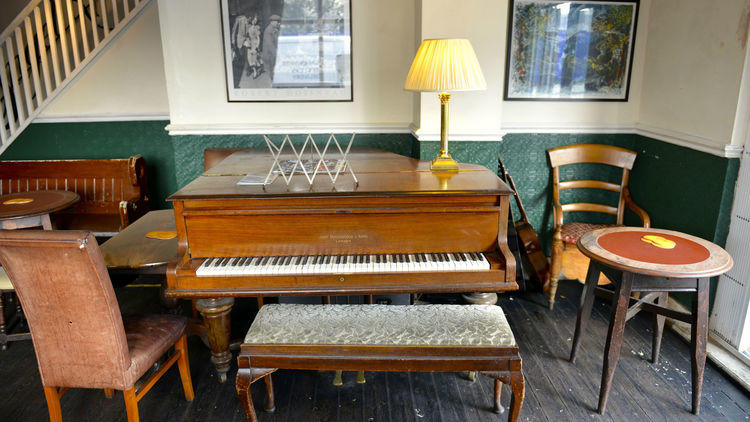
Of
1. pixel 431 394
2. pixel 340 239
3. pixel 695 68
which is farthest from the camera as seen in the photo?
pixel 695 68

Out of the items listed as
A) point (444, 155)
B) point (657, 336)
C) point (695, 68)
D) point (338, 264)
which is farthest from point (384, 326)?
point (695, 68)

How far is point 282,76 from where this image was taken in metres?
3.84

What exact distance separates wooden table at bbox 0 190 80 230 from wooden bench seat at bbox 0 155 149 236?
0.44 metres

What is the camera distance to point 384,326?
2182 mm

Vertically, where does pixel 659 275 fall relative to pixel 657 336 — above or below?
above

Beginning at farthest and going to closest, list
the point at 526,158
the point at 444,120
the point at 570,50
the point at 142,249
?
the point at 526,158
the point at 570,50
the point at 142,249
the point at 444,120

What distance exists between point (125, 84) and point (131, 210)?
1195 millimetres

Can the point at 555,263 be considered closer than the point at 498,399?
Result: No

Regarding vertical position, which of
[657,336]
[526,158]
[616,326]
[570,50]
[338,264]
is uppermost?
[570,50]

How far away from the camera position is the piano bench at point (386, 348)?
205 cm

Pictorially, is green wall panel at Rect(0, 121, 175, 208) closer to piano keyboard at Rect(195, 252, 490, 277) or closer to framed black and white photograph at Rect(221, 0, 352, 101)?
framed black and white photograph at Rect(221, 0, 352, 101)

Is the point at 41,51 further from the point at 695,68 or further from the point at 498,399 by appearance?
the point at 695,68

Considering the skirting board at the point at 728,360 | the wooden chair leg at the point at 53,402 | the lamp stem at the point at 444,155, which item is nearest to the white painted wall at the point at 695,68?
the skirting board at the point at 728,360

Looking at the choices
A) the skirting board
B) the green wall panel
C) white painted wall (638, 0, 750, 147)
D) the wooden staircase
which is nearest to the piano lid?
white painted wall (638, 0, 750, 147)
